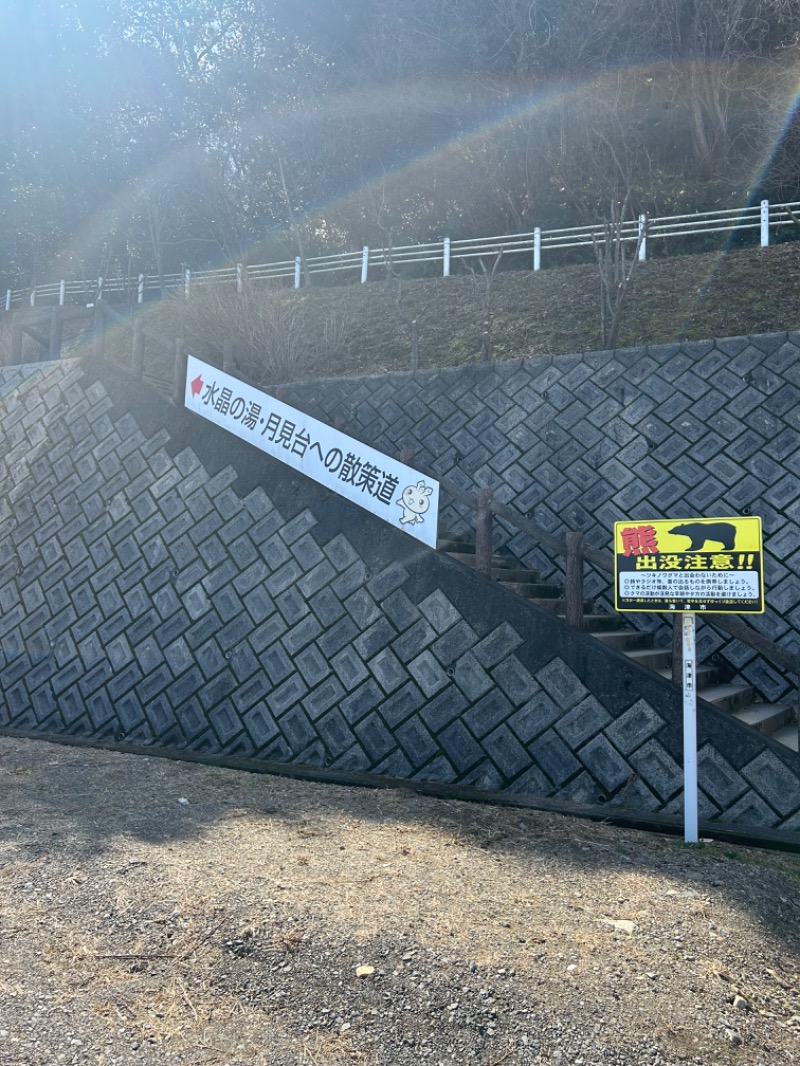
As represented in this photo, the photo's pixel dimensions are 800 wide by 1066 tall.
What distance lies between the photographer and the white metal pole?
17.1ft

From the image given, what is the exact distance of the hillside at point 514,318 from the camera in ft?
39.3

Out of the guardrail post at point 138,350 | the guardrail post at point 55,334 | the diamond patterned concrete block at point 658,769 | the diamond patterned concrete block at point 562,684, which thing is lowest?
the diamond patterned concrete block at point 658,769

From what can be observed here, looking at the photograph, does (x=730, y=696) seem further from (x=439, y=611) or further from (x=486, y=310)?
(x=486, y=310)

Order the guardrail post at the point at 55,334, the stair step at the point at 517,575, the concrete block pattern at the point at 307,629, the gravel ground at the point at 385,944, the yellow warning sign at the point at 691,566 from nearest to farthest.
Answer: the gravel ground at the point at 385,944 → the yellow warning sign at the point at 691,566 → the concrete block pattern at the point at 307,629 → the stair step at the point at 517,575 → the guardrail post at the point at 55,334

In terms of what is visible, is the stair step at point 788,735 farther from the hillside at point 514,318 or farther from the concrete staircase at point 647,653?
the hillside at point 514,318

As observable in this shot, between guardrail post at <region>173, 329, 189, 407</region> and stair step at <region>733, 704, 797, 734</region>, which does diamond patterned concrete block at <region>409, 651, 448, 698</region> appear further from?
guardrail post at <region>173, 329, 189, 407</region>

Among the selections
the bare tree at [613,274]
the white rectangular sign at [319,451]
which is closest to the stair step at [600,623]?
the white rectangular sign at [319,451]

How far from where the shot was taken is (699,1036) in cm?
306

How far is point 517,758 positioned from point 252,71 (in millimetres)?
22937

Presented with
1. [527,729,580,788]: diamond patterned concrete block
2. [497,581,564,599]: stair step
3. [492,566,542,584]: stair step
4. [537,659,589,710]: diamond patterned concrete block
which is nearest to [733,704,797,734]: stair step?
[537,659,589,710]: diamond patterned concrete block

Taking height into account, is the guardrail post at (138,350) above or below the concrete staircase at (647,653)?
above

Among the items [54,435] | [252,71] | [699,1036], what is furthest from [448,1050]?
[252,71]

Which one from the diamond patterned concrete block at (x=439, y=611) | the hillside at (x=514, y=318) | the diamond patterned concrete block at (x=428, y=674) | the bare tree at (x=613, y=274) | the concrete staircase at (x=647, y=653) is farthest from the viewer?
the hillside at (x=514, y=318)

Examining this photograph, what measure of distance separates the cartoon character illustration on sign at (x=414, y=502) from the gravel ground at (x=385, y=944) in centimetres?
301
